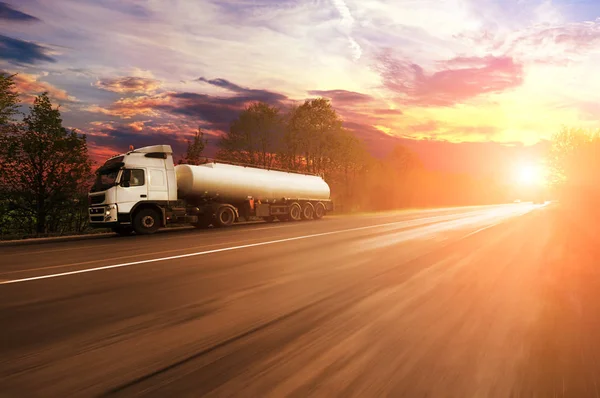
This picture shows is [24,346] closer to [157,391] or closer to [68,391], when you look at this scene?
[68,391]

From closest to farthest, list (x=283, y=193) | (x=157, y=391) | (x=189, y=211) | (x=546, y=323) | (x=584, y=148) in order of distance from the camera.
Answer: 1. (x=157, y=391)
2. (x=546, y=323)
3. (x=189, y=211)
4. (x=283, y=193)
5. (x=584, y=148)

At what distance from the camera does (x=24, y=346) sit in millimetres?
4293

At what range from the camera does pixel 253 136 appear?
175 ft

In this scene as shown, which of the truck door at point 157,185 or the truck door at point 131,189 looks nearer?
the truck door at point 131,189

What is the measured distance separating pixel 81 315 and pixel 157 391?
9.08 feet

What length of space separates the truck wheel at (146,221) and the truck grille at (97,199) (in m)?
1.45

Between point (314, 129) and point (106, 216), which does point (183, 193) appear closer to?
point (106, 216)

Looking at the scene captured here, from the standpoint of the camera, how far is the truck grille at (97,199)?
63.1ft

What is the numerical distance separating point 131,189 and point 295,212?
12.8 metres

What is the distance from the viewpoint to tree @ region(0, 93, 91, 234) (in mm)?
27328

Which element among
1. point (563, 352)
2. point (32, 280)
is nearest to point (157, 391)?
point (563, 352)

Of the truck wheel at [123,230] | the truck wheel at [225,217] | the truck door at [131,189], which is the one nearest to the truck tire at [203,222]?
the truck wheel at [225,217]

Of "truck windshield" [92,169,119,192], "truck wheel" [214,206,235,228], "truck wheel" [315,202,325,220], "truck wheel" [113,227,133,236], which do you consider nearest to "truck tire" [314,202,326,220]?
"truck wheel" [315,202,325,220]

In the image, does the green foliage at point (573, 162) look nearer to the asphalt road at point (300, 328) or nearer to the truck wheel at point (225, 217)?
the truck wheel at point (225, 217)
